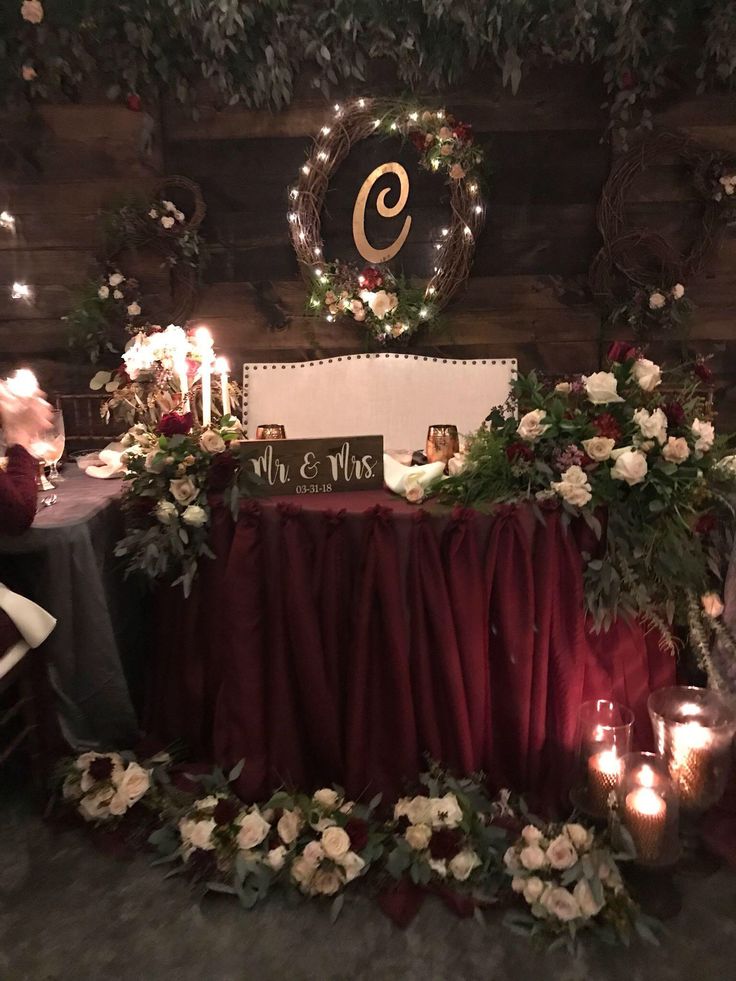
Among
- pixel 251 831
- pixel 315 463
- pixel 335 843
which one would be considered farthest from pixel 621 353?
pixel 251 831

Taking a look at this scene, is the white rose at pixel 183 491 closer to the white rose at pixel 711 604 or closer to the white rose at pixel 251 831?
the white rose at pixel 251 831

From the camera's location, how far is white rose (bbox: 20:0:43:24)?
8.33 feet

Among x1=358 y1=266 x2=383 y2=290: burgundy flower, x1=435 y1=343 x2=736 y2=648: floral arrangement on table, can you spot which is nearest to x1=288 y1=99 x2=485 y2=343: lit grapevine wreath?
x1=358 y1=266 x2=383 y2=290: burgundy flower

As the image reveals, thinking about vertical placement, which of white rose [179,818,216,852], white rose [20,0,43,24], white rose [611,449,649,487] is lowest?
white rose [179,818,216,852]

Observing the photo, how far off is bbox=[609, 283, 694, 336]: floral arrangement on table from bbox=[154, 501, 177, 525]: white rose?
1941 mm

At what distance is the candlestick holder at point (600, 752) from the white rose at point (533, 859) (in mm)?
212

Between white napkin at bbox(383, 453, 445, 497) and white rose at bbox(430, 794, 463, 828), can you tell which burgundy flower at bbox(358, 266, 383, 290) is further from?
white rose at bbox(430, 794, 463, 828)

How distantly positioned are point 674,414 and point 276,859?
1.43 meters

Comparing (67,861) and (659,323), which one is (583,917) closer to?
(67,861)

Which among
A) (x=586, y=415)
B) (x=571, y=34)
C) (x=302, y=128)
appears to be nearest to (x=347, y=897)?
(x=586, y=415)

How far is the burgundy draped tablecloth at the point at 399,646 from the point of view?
171cm

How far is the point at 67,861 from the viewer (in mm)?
1720

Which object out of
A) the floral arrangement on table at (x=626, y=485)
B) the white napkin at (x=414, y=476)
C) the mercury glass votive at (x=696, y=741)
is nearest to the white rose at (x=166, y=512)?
the white napkin at (x=414, y=476)

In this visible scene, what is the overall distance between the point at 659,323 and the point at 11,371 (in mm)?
2710
